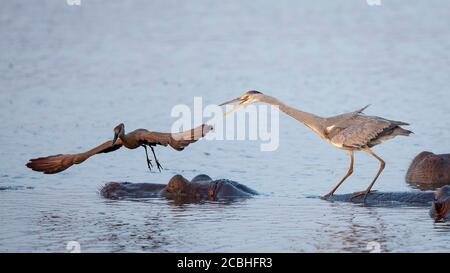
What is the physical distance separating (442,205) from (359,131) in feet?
6.29

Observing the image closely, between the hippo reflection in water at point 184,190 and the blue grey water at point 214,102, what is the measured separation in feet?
1.04

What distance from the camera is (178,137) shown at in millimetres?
13797

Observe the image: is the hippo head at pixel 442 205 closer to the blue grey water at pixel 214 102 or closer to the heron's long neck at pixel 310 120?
the blue grey water at pixel 214 102

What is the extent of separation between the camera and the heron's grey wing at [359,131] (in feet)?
50.1

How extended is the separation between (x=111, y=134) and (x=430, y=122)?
5850mm

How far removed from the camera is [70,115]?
854 inches

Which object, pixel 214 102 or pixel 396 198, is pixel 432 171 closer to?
pixel 396 198

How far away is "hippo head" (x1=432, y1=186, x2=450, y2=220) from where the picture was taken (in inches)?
543

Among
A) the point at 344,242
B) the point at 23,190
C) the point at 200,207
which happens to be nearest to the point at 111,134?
the point at 23,190

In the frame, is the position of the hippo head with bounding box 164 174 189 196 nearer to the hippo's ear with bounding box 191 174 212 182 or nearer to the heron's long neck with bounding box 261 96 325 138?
the hippo's ear with bounding box 191 174 212 182

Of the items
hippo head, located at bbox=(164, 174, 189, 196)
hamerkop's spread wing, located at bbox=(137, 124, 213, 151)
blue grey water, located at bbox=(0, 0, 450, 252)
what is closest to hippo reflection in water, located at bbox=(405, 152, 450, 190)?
blue grey water, located at bbox=(0, 0, 450, 252)

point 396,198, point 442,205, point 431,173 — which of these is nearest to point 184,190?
point 396,198

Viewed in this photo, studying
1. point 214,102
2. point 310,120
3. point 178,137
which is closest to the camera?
point 178,137
